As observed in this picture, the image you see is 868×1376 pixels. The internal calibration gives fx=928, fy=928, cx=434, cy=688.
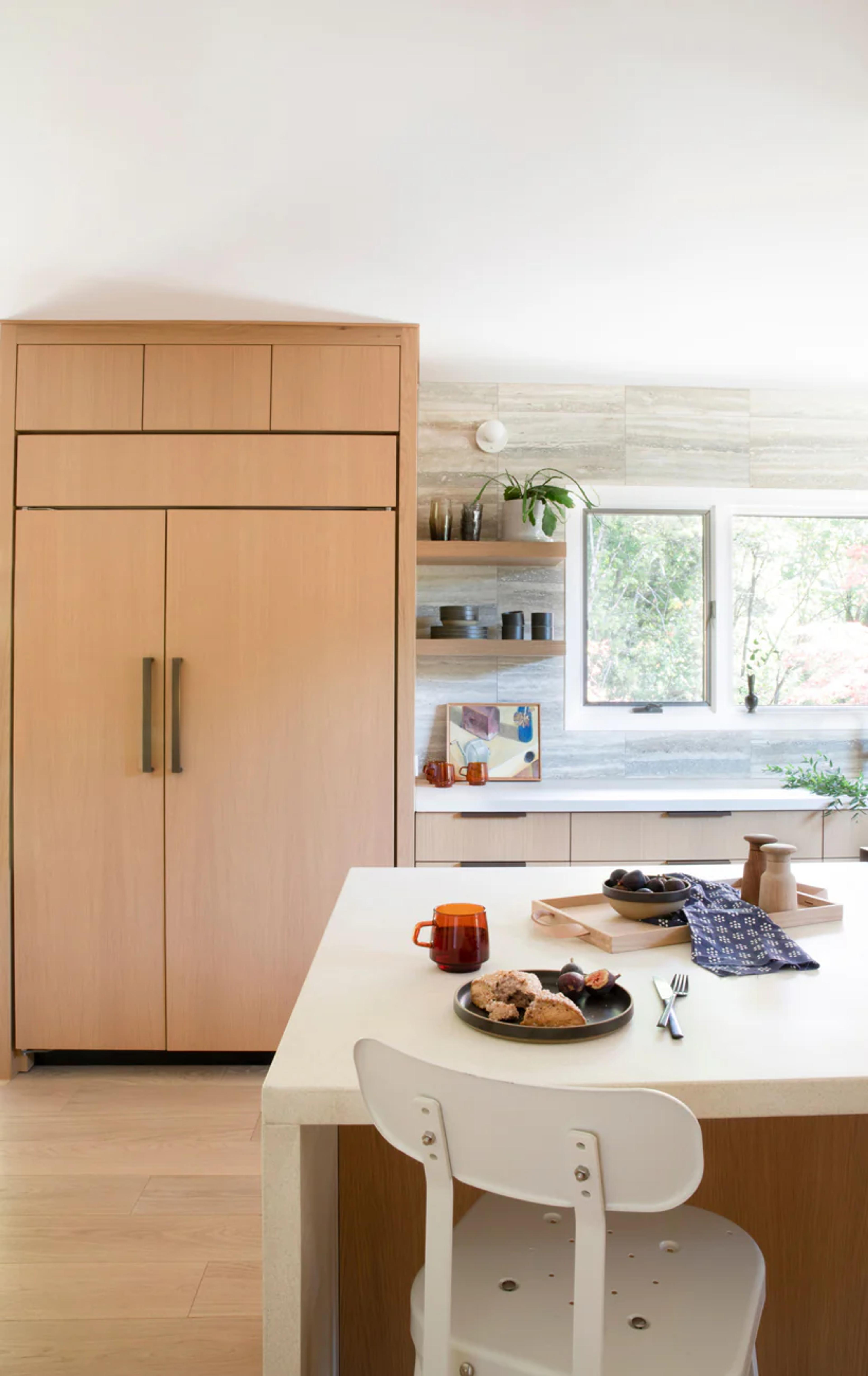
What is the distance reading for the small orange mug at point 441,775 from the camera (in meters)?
3.68

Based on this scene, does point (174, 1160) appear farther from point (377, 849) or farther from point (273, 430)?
point (273, 430)

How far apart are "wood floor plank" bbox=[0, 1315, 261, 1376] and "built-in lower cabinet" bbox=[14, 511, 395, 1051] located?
48.3 inches

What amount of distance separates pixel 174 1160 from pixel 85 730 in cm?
137

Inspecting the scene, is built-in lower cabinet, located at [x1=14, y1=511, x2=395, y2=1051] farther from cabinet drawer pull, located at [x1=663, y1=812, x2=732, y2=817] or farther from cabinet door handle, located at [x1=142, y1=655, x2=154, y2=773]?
cabinet drawer pull, located at [x1=663, y1=812, x2=732, y2=817]

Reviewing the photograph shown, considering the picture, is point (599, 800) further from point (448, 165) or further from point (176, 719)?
point (448, 165)

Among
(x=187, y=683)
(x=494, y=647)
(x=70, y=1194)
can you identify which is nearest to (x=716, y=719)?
(x=494, y=647)

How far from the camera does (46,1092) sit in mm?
2988

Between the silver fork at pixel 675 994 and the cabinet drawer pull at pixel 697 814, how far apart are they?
1.90 metres

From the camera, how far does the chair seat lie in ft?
3.36

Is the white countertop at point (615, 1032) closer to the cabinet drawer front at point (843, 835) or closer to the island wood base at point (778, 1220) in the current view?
the island wood base at point (778, 1220)

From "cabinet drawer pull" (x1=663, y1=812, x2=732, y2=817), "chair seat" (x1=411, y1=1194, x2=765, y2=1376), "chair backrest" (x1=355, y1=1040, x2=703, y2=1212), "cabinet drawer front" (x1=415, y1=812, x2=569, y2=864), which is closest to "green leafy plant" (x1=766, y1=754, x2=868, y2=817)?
"cabinet drawer pull" (x1=663, y1=812, x2=732, y2=817)

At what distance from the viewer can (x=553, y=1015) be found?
1.19 m

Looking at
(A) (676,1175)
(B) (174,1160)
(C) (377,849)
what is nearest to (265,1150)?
(A) (676,1175)

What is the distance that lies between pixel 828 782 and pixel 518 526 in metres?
1.54
